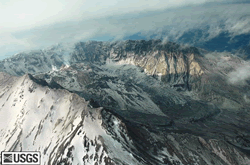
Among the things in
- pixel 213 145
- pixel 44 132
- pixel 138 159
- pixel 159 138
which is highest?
pixel 138 159

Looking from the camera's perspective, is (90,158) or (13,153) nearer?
(90,158)

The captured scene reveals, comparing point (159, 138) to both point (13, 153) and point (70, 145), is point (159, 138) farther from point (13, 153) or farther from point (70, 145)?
point (13, 153)

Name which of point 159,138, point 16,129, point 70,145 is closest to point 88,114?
point 70,145

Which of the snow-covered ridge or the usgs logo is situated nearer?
the snow-covered ridge

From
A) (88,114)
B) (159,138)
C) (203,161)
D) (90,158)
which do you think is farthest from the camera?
(159,138)

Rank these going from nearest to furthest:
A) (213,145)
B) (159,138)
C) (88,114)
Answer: (88,114) < (159,138) < (213,145)

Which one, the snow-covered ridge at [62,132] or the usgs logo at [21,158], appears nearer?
the snow-covered ridge at [62,132]

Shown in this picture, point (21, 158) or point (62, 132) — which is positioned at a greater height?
point (62, 132)

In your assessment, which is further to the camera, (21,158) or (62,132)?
(62,132)
